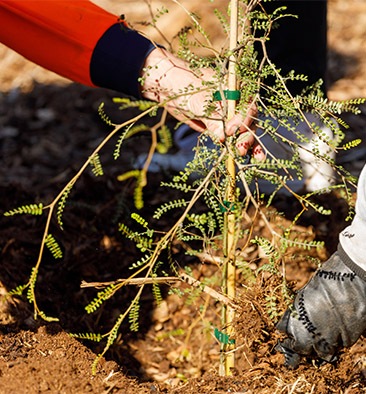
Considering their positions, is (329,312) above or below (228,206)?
below

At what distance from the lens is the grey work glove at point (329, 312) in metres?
1.58

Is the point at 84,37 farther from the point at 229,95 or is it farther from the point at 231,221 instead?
the point at 231,221

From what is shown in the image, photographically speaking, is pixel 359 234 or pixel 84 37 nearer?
pixel 359 234

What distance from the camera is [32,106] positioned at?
13.4ft

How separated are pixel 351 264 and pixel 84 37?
1.32 meters

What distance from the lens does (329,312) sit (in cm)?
160

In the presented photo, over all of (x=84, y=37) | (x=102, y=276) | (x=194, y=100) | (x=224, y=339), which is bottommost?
(x=102, y=276)

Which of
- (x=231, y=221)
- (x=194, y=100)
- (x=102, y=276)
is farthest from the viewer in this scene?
(x=102, y=276)

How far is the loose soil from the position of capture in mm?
1660

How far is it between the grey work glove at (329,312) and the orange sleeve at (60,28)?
1243mm

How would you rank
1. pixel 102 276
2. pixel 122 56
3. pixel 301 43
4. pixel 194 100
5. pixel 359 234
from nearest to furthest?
1. pixel 359 234
2. pixel 194 100
3. pixel 122 56
4. pixel 102 276
5. pixel 301 43

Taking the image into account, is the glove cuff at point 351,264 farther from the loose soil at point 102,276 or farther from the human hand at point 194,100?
the human hand at point 194,100

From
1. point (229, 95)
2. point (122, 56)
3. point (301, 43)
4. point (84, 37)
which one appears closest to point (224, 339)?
point (229, 95)

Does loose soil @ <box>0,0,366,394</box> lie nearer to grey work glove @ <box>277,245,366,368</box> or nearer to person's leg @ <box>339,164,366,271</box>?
grey work glove @ <box>277,245,366,368</box>
